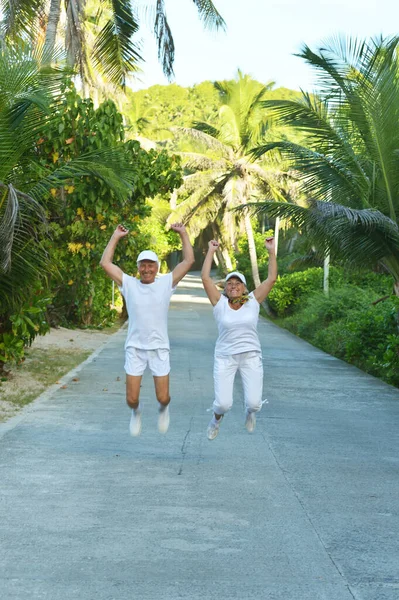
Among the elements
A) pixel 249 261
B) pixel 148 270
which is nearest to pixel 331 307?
pixel 148 270

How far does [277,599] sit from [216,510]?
2.10 m

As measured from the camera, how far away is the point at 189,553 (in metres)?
6.16

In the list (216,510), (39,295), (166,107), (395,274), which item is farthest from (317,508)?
(166,107)

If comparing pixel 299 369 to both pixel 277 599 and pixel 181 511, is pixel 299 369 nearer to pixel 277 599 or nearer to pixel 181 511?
pixel 181 511

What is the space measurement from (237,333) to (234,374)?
Answer: 414 mm

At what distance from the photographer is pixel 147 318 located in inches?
336

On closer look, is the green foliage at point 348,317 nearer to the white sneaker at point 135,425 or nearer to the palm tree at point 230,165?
the palm tree at point 230,165

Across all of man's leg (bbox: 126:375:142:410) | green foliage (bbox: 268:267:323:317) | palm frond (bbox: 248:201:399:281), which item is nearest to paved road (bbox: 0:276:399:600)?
man's leg (bbox: 126:375:142:410)

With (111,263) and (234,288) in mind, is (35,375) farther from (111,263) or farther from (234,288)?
(234,288)

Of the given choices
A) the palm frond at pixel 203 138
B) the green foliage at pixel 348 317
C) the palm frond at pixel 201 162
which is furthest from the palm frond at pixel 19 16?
the palm frond at pixel 201 162

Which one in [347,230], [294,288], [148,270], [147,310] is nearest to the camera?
[147,310]

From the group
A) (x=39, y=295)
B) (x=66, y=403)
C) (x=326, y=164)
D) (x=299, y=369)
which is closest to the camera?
(x=66, y=403)

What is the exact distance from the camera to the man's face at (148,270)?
856cm

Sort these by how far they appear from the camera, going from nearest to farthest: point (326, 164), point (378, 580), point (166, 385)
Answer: point (378, 580)
point (166, 385)
point (326, 164)
